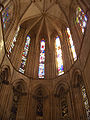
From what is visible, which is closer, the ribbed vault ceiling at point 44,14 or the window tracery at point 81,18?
the window tracery at point 81,18

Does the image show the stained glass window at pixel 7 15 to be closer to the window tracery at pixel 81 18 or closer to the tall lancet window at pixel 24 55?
the tall lancet window at pixel 24 55

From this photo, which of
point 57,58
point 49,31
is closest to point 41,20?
point 49,31

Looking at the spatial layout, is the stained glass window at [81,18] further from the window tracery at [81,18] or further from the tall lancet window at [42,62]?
the tall lancet window at [42,62]

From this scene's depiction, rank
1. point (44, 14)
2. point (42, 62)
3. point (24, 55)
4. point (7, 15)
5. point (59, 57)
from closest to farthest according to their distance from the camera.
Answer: point (7, 15) < point (59, 57) < point (24, 55) < point (42, 62) < point (44, 14)

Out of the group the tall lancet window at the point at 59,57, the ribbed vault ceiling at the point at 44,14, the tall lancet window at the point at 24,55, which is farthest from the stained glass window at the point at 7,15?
A: the tall lancet window at the point at 59,57

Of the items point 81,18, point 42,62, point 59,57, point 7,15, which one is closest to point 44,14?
point 7,15

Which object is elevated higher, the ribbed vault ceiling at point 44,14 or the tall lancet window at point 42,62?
the ribbed vault ceiling at point 44,14

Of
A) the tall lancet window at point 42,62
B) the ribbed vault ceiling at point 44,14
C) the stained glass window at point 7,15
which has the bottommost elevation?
the tall lancet window at point 42,62

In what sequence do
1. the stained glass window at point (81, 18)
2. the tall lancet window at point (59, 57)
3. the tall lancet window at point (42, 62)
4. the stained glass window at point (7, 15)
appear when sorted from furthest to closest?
1. the tall lancet window at point (42, 62)
2. the tall lancet window at point (59, 57)
3. the stained glass window at point (7, 15)
4. the stained glass window at point (81, 18)

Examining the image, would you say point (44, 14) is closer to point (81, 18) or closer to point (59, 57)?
point (81, 18)

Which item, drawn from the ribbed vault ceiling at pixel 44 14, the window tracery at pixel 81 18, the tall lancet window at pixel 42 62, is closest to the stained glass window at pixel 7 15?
the ribbed vault ceiling at pixel 44 14

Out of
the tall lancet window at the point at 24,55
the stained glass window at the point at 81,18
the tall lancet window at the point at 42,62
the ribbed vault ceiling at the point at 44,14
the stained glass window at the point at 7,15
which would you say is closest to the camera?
the stained glass window at the point at 81,18

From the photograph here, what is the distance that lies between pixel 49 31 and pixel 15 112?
1006 cm

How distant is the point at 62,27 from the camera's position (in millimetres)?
15180
